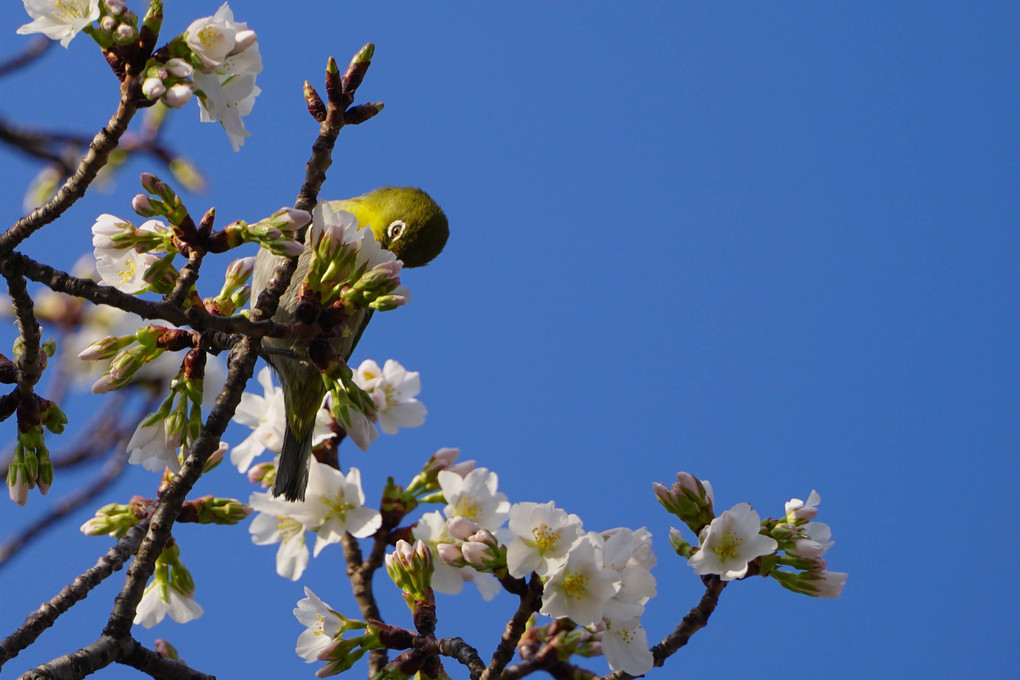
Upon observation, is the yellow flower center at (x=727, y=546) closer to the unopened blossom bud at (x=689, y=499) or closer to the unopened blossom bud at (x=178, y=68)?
the unopened blossom bud at (x=689, y=499)

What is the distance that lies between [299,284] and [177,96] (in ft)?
5.37

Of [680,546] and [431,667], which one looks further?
[680,546]

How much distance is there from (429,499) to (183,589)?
0.98 m

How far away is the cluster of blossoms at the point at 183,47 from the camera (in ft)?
8.04

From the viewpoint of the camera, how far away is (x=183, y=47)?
8.29 feet

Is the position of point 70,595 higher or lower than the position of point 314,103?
lower

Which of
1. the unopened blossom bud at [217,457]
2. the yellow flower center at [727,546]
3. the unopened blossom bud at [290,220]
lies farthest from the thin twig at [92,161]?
the yellow flower center at [727,546]

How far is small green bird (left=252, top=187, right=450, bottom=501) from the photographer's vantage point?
3.79 m

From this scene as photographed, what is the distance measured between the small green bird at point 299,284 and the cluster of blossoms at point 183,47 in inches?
29.2

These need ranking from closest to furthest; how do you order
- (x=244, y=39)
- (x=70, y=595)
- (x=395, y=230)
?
(x=244, y=39) < (x=70, y=595) < (x=395, y=230)

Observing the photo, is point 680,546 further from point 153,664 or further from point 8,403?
point 8,403

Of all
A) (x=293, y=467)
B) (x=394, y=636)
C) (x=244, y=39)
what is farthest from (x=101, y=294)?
(x=293, y=467)

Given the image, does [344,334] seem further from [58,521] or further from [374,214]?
[374,214]

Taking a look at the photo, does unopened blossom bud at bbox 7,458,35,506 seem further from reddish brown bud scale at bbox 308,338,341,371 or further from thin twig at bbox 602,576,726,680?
thin twig at bbox 602,576,726,680
